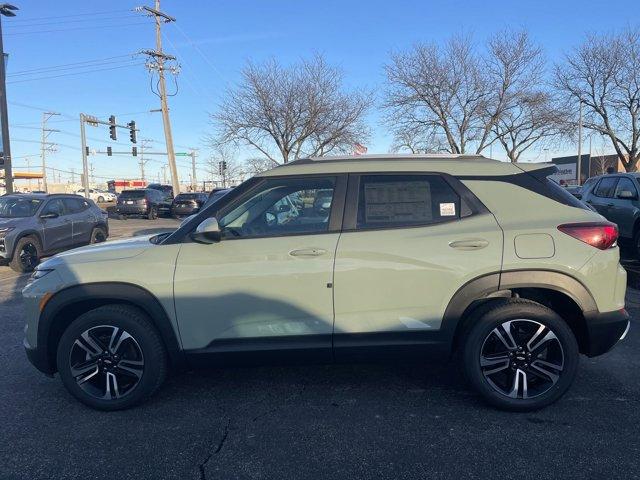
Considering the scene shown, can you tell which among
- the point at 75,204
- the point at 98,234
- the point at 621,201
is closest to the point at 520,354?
the point at 621,201

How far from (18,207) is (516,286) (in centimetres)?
1042

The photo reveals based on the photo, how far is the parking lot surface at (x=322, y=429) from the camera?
289 cm

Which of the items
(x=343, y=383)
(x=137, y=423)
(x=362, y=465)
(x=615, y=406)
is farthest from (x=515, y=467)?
(x=137, y=423)

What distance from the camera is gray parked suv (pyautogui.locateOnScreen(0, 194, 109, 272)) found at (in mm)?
9625

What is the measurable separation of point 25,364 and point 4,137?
1420cm

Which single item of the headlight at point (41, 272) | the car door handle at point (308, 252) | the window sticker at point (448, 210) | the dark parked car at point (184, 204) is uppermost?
the dark parked car at point (184, 204)

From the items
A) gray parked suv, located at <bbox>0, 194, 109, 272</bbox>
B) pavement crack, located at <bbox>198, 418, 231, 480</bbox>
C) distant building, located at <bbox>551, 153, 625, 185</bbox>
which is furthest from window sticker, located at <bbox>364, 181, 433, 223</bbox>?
distant building, located at <bbox>551, 153, 625, 185</bbox>

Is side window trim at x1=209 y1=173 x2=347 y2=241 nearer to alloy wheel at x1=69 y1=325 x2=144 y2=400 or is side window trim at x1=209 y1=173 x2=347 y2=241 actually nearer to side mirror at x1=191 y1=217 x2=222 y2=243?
side mirror at x1=191 y1=217 x2=222 y2=243

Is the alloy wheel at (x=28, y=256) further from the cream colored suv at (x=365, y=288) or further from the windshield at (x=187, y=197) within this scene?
the windshield at (x=187, y=197)

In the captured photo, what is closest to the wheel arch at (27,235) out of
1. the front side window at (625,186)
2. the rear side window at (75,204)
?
the rear side window at (75,204)

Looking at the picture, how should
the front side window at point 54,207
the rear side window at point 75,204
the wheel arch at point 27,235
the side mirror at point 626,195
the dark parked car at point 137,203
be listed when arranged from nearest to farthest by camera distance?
1. the side mirror at point 626,195
2. the wheel arch at point 27,235
3. the front side window at point 54,207
4. the rear side window at point 75,204
5. the dark parked car at point 137,203

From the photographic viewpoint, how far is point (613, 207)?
980cm

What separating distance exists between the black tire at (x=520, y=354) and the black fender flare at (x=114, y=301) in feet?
6.85

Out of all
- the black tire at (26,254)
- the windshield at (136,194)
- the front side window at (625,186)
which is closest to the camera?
the front side window at (625,186)
